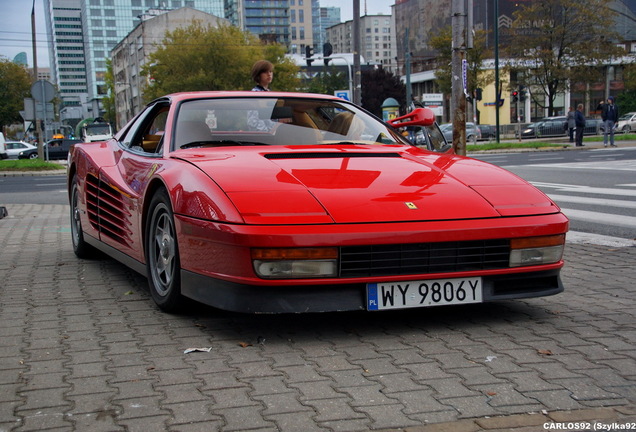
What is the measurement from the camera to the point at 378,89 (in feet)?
236

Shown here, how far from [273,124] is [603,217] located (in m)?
5.13

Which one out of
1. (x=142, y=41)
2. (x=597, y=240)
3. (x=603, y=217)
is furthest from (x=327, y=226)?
(x=142, y=41)

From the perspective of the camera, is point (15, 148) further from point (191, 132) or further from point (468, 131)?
point (191, 132)

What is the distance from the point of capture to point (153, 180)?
173 inches

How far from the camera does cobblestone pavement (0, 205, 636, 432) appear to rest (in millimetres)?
2664

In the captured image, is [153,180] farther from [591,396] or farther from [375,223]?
[591,396]

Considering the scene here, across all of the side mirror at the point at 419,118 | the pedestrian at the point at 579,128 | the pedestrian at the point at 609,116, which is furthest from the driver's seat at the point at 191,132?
the pedestrian at the point at 579,128

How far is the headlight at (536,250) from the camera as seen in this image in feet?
12.5

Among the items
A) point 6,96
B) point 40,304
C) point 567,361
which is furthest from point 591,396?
point 6,96

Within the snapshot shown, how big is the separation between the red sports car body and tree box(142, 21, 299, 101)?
54.1 meters

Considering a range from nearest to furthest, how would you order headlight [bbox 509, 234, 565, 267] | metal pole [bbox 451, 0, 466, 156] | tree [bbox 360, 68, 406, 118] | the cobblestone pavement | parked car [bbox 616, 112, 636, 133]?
the cobblestone pavement, headlight [bbox 509, 234, 565, 267], metal pole [bbox 451, 0, 466, 156], parked car [bbox 616, 112, 636, 133], tree [bbox 360, 68, 406, 118]

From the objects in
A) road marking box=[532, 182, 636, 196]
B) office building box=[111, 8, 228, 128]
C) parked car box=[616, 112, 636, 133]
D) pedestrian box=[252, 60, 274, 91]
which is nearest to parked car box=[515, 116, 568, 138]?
parked car box=[616, 112, 636, 133]

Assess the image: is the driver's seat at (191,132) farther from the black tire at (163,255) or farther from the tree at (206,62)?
the tree at (206,62)

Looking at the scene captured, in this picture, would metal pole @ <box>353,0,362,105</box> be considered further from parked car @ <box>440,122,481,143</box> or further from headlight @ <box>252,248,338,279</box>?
headlight @ <box>252,248,338,279</box>
